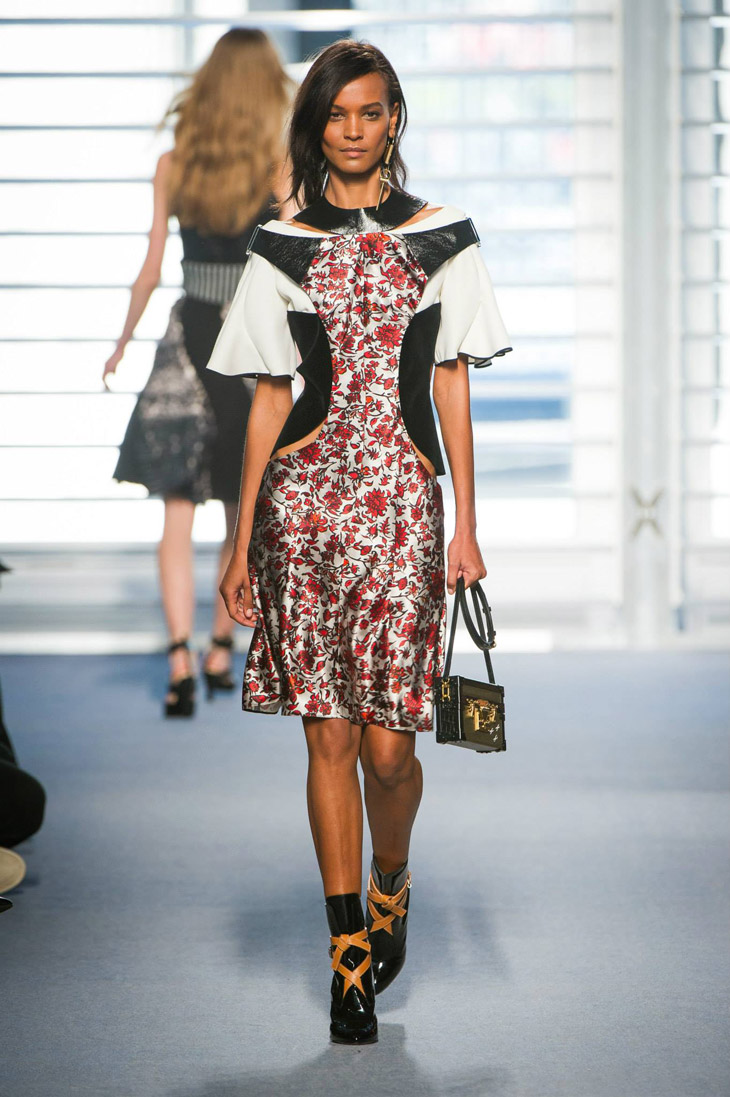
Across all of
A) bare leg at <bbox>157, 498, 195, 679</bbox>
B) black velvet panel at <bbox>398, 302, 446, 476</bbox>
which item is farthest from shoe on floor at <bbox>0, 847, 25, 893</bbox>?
bare leg at <bbox>157, 498, 195, 679</bbox>

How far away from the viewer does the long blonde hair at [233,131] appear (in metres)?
4.32

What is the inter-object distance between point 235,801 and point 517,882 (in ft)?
2.85

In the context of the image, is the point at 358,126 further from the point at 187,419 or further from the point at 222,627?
the point at 222,627

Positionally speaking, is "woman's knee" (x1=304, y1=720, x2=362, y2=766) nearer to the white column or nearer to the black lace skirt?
the black lace skirt

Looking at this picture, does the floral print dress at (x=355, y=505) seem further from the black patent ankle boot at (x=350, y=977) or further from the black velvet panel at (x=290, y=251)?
the black patent ankle boot at (x=350, y=977)

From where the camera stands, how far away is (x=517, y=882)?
9.45 feet

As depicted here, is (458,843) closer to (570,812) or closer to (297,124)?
(570,812)

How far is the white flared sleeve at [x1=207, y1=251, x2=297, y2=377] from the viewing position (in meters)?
2.24

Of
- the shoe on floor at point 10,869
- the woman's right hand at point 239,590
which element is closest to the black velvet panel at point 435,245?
the woman's right hand at point 239,590

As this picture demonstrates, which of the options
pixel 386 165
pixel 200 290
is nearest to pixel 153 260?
pixel 200 290

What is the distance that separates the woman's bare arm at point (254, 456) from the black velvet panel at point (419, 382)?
197mm

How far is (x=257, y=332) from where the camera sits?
2260 millimetres

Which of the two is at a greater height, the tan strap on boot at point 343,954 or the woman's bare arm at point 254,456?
the woman's bare arm at point 254,456

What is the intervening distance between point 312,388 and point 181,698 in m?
2.47
